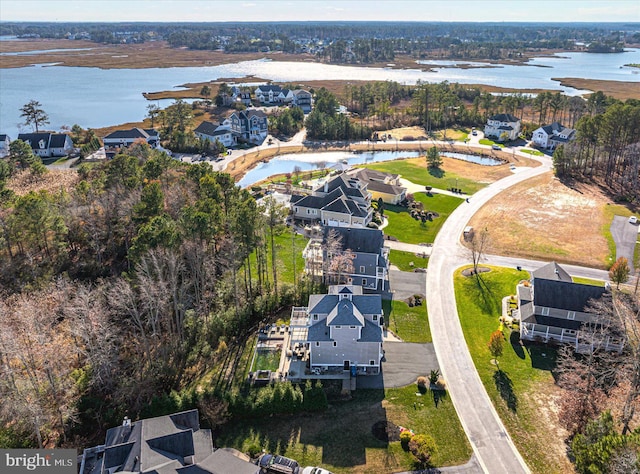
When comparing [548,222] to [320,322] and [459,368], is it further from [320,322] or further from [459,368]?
[320,322]

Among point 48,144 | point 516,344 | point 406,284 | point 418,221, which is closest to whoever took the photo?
point 516,344

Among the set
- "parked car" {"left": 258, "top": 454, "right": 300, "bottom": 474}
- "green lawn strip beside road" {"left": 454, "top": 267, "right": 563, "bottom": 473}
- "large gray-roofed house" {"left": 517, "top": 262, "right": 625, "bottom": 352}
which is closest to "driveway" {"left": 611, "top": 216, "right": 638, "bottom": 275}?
"green lawn strip beside road" {"left": 454, "top": 267, "right": 563, "bottom": 473}

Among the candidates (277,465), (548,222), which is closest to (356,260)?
(277,465)

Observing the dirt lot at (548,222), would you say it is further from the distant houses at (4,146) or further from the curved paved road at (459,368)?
the distant houses at (4,146)

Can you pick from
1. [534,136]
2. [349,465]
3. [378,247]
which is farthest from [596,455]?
[534,136]

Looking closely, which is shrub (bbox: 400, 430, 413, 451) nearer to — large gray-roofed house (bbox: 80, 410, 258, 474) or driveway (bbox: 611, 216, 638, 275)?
large gray-roofed house (bbox: 80, 410, 258, 474)

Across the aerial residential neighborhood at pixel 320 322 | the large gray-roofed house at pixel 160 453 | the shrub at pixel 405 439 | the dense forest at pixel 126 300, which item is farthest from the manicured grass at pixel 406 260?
the large gray-roofed house at pixel 160 453
